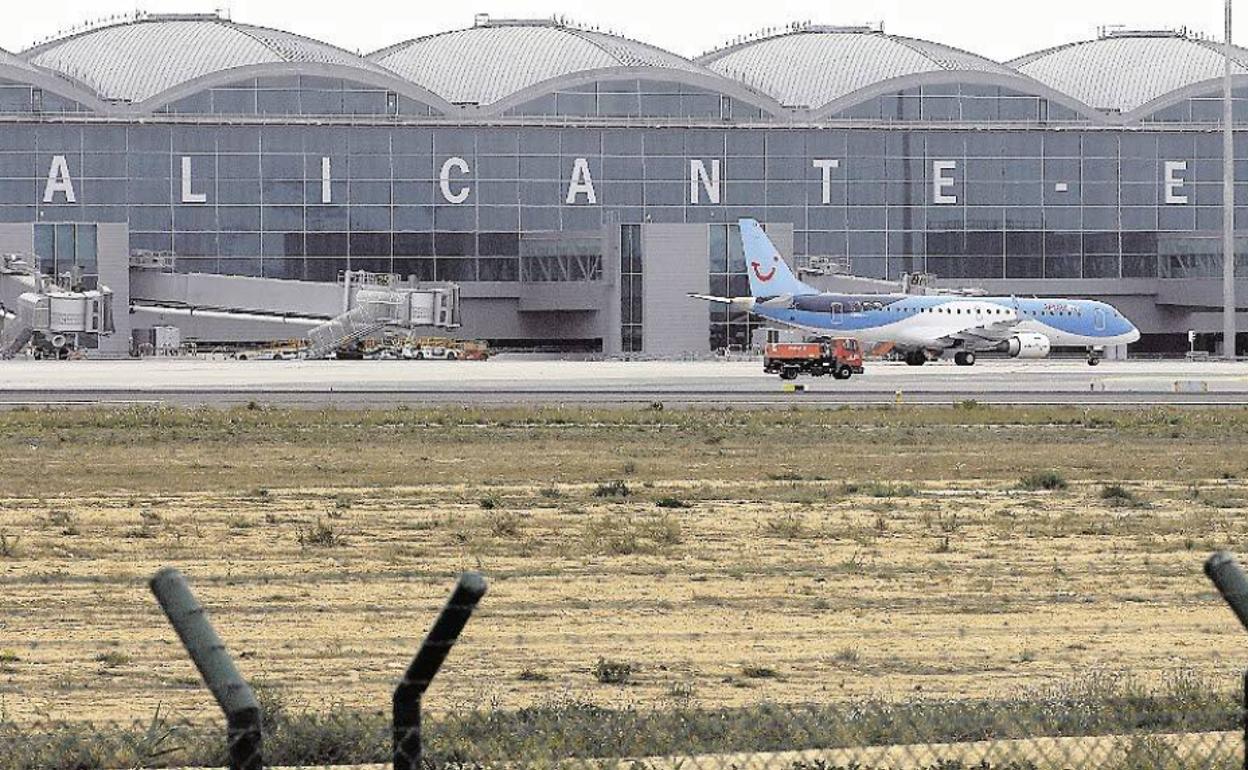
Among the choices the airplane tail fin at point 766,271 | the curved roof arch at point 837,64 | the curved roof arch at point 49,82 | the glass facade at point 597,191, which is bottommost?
the airplane tail fin at point 766,271

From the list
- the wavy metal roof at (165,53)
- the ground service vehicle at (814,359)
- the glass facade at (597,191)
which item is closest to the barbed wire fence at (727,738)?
the ground service vehicle at (814,359)

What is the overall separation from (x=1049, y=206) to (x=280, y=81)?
168 feet

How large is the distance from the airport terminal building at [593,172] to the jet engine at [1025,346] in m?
28.5

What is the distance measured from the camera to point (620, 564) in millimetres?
25750

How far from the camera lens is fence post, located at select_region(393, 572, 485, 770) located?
9844 mm

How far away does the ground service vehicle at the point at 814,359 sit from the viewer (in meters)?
87.6

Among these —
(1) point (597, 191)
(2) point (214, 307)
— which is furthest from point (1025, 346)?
(2) point (214, 307)

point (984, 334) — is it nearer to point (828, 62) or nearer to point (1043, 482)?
point (828, 62)

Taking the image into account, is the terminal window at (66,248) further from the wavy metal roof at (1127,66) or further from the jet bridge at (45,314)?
the wavy metal roof at (1127,66)

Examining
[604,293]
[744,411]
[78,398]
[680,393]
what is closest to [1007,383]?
[680,393]

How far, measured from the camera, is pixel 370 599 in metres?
22.9

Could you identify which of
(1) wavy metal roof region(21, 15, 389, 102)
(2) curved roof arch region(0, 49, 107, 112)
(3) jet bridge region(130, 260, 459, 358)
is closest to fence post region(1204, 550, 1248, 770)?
(3) jet bridge region(130, 260, 459, 358)

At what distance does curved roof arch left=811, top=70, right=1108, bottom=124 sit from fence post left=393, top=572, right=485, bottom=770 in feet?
456

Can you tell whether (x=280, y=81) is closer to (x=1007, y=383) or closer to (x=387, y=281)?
(x=387, y=281)
